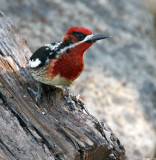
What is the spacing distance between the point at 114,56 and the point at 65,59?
3.72 m

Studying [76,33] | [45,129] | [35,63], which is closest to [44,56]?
[35,63]

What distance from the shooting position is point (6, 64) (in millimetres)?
3652

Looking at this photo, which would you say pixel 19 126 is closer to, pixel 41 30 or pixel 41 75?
pixel 41 75

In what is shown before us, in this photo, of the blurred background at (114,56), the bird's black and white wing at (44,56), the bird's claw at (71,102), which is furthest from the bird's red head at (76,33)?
the blurred background at (114,56)

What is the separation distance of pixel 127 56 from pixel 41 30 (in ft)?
6.84

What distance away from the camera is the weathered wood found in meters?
2.89

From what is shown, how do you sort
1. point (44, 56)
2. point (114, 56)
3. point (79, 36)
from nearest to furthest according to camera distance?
point (79, 36) → point (44, 56) → point (114, 56)

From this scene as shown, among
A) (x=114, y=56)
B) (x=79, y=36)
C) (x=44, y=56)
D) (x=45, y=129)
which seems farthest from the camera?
(x=114, y=56)

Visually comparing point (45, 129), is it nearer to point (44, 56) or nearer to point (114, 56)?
point (44, 56)

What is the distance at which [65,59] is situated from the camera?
3.33 m

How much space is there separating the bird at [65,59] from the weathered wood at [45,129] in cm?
17

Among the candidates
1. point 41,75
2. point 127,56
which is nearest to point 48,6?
point 127,56

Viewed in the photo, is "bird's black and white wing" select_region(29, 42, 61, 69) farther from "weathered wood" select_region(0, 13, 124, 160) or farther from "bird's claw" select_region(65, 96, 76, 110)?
"bird's claw" select_region(65, 96, 76, 110)

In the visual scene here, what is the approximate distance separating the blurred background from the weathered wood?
2023mm
